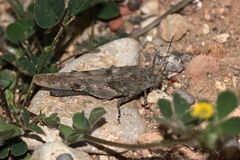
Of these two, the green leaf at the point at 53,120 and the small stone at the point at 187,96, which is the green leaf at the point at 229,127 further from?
the green leaf at the point at 53,120

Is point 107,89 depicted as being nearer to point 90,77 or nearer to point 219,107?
point 90,77

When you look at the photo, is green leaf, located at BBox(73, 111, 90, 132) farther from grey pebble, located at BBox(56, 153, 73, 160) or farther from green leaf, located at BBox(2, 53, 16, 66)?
green leaf, located at BBox(2, 53, 16, 66)

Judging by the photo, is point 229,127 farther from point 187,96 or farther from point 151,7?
point 151,7

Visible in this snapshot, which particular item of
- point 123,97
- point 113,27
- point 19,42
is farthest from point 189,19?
point 19,42

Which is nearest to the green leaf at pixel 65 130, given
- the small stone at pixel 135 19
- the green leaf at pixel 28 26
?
the green leaf at pixel 28 26

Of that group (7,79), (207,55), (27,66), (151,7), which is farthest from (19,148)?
(151,7)
